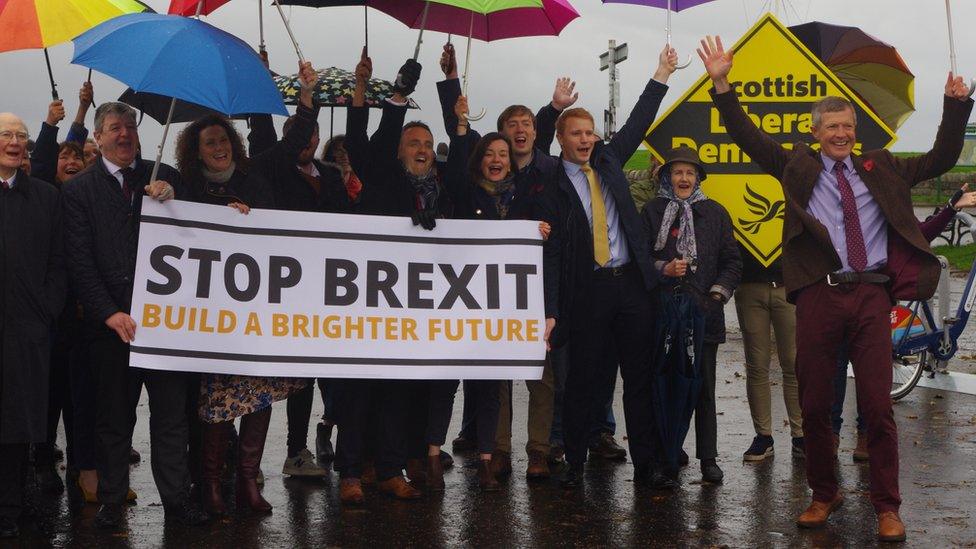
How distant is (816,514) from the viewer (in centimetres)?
685

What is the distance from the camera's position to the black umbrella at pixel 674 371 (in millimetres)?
7973

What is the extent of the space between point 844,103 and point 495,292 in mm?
2272

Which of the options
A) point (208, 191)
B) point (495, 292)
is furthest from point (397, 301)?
point (208, 191)

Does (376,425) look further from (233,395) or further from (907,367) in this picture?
(907,367)

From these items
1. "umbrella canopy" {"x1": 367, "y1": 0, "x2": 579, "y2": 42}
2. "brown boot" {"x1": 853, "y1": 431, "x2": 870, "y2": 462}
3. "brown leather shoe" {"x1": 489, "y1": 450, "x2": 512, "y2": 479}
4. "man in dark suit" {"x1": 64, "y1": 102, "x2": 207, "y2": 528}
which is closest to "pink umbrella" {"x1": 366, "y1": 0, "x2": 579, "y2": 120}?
"umbrella canopy" {"x1": 367, "y1": 0, "x2": 579, "y2": 42}

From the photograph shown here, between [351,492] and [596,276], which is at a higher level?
[596,276]

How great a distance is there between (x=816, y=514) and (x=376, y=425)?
102 inches

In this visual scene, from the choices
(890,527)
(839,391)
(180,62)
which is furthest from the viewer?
(839,391)

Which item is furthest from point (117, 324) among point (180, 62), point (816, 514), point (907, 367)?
point (907, 367)

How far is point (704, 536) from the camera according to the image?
6684 mm

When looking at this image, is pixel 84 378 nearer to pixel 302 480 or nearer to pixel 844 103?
pixel 302 480

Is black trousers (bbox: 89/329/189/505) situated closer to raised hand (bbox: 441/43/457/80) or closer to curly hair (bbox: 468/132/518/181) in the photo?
curly hair (bbox: 468/132/518/181)

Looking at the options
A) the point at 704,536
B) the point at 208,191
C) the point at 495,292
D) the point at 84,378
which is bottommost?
the point at 704,536

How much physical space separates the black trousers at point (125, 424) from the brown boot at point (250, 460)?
393 millimetres
